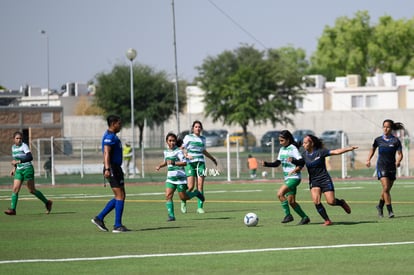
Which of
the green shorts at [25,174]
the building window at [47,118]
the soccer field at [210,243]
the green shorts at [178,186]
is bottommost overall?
the soccer field at [210,243]

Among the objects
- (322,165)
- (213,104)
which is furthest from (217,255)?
(213,104)

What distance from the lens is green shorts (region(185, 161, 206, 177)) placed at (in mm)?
24047

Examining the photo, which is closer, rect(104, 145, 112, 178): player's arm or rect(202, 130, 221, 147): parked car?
rect(104, 145, 112, 178): player's arm

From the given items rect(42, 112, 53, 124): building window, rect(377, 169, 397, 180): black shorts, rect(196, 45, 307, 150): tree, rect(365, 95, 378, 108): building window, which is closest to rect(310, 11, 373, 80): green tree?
rect(365, 95, 378, 108): building window

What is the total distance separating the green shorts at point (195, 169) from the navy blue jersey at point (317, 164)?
5817 millimetres

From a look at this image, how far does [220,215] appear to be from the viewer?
22344 millimetres

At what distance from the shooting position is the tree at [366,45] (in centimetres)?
14262

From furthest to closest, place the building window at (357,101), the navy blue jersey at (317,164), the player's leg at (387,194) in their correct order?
the building window at (357,101)
the player's leg at (387,194)
the navy blue jersey at (317,164)

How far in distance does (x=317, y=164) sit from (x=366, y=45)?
5062 inches

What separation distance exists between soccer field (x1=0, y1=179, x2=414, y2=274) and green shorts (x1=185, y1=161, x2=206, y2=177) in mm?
906

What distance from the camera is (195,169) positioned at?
79.3 feet

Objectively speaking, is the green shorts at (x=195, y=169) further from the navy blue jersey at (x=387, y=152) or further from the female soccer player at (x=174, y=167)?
the navy blue jersey at (x=387, y=152)

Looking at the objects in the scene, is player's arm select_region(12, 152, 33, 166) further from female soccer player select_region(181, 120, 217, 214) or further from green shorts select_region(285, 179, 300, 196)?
green shorts select_region(285, 179, 300, 196)

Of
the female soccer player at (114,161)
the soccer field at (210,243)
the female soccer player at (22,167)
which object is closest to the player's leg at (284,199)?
the soccer field at (210,243)
